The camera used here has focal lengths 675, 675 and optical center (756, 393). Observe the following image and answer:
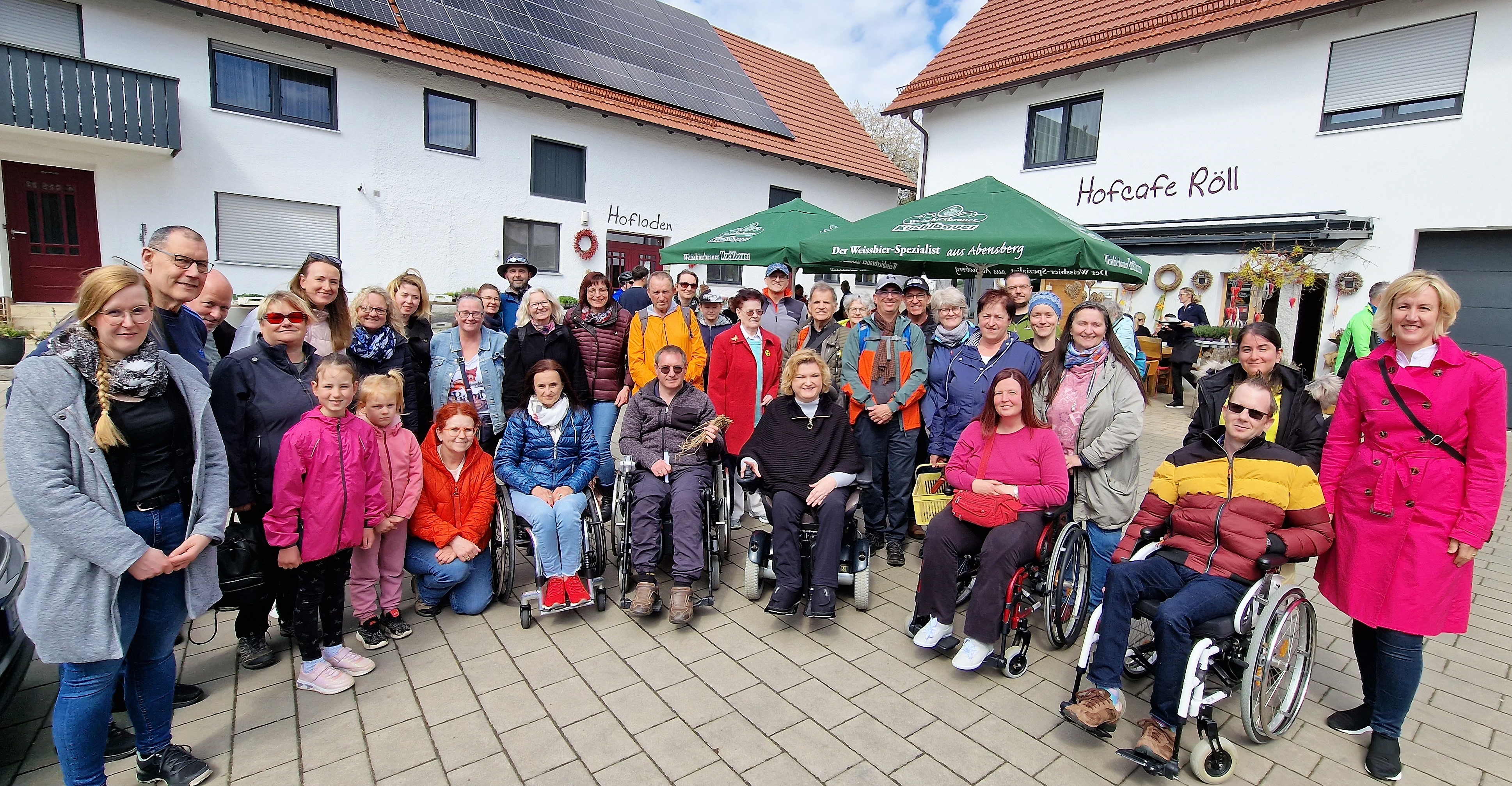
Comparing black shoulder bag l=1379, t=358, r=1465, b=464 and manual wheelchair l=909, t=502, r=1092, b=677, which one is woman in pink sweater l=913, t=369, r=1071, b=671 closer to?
manual wheelchair l=909, t=502, r=1092, b=677

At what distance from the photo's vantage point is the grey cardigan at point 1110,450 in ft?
11.8

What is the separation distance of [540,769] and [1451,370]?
392 cm

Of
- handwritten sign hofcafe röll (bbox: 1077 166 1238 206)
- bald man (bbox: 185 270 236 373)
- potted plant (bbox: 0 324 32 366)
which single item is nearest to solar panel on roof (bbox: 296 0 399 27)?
potted plant (bbox: 0 324 32 366)

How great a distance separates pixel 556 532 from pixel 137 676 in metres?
1.77

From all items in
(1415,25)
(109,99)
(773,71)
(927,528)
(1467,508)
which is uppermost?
(773,71)

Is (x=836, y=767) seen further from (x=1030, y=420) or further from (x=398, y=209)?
(x=398, y=209)

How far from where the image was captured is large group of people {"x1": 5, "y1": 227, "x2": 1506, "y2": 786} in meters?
2.23

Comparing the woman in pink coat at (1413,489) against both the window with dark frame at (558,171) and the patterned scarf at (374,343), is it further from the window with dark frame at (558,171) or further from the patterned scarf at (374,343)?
the window with dark frame at (558,171)

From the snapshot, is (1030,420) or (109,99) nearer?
(1030,420)

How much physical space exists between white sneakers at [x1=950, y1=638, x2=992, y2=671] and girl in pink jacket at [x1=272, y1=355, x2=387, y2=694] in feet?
9.32

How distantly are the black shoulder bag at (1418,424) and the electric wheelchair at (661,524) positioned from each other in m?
3.25

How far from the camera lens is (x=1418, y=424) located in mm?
2746

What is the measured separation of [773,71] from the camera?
21.6 meters

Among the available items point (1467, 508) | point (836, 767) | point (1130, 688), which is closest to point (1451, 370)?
point (1467, 508)
